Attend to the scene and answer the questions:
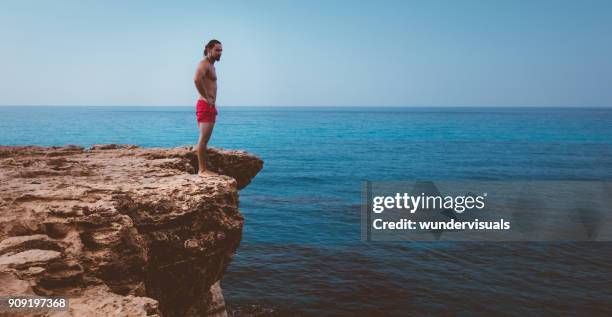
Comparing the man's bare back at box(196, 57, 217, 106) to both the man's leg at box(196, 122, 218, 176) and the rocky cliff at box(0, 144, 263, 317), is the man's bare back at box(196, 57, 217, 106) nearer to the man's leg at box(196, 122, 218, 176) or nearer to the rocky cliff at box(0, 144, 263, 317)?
the man's leg at box(196, 122, 218, 176)

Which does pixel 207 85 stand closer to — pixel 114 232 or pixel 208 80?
pixel 208 80

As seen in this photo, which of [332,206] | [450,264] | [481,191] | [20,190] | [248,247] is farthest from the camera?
[481,191]

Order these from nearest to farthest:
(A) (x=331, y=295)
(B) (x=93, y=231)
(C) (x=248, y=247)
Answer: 1. (B) (x=93, y=231)
2. (A) (x=331, y=295)
3. (C) (x=248, y=247)

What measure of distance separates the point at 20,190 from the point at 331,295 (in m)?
11.7

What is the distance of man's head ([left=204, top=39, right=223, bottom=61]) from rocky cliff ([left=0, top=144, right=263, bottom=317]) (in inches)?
106

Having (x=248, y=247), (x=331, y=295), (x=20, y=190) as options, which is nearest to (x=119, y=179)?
(x=20, y=190)

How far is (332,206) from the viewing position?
91.6 ft

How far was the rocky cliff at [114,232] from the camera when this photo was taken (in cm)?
478

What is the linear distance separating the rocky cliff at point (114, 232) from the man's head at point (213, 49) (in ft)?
8.82

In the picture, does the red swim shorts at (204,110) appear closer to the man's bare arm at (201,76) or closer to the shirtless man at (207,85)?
the shirtless man at (207,85)

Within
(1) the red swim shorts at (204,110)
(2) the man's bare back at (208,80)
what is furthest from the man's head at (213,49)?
(1) the red swim shorts at (204,110)

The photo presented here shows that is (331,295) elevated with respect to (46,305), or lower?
lower

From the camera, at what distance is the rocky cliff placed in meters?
4.78

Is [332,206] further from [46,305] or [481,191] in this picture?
[46,305]
